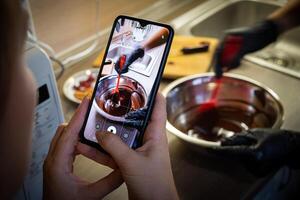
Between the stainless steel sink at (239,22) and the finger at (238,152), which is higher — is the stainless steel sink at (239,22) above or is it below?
below

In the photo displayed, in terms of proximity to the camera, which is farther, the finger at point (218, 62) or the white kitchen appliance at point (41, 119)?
the finger at point (218, 62)

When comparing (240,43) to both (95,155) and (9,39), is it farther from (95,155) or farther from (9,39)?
(9,39)

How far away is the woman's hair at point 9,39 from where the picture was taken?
1.08 feet

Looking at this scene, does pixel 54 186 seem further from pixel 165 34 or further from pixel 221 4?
pixel 221 4

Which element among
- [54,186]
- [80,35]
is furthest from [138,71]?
[80,35]

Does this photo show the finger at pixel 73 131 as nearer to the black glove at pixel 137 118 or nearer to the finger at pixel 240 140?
the black glove at pixel 137 118

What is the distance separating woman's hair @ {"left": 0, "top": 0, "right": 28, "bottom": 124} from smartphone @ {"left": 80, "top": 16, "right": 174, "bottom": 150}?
0.26 meters

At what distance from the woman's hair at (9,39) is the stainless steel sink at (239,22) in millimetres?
883

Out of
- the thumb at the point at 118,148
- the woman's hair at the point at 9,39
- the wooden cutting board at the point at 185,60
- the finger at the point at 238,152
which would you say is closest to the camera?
the woman's hair at the point at 9,39

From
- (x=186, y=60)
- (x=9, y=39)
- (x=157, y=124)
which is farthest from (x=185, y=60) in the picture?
(x=9, y=39)

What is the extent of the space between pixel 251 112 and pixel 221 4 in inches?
22.5

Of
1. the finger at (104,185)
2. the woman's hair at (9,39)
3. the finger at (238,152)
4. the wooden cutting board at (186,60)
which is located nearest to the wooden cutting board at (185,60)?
the wooden cutting board at (186,60)

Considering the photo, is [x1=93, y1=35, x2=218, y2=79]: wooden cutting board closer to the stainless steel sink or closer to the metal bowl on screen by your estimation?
the stainless steel sink

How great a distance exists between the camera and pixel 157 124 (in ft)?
1.93
